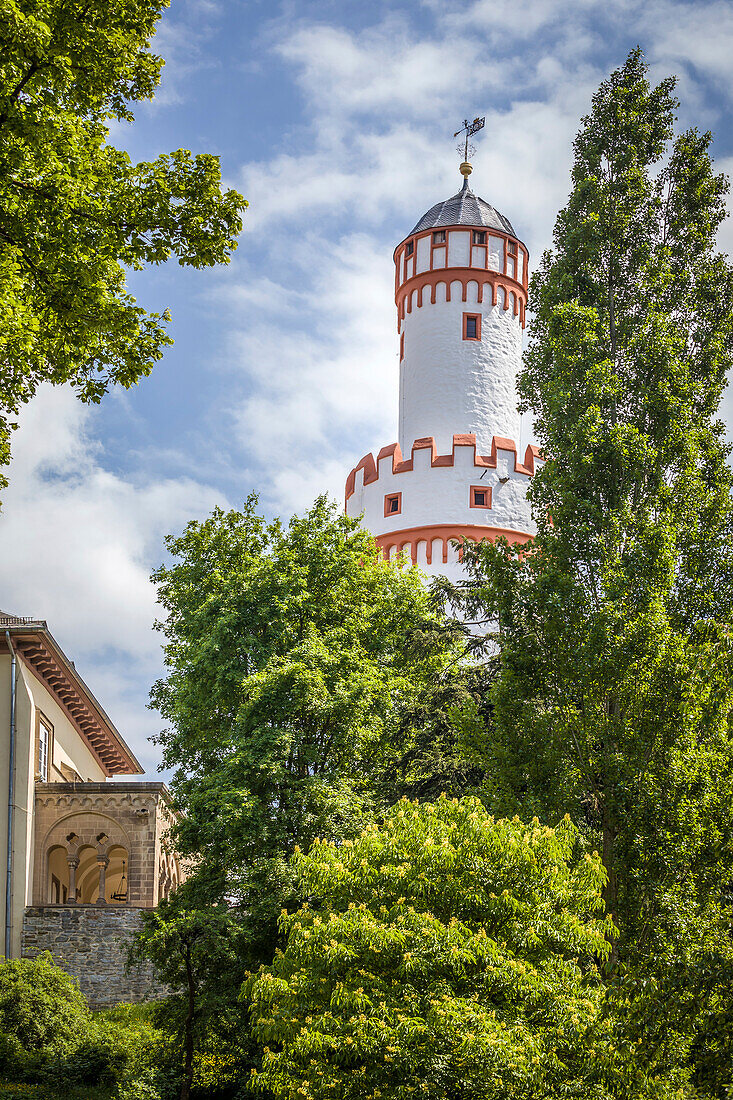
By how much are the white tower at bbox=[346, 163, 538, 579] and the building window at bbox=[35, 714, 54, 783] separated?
13354 millimetres

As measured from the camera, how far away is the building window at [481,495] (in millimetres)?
44281

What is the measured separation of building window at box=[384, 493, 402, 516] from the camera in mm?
44719

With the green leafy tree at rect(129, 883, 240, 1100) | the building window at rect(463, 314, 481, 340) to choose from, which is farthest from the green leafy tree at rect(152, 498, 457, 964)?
the building window at rect(463, 314, 481, 340)

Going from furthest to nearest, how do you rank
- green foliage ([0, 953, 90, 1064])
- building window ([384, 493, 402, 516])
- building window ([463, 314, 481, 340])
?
building window ([463, 314, 481, 340]), building window ([384, 493, 402, 516]), green foliage ([0, 953, 90, 1064])

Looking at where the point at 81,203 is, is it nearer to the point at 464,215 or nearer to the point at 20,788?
the point at 20,788

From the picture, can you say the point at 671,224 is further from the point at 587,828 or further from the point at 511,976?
the point at 511,976

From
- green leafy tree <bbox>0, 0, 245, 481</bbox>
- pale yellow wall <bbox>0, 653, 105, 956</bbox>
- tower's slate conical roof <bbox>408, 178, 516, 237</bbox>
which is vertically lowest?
pale yellow wall <bbox>0, 653, 105, 956</bbox>

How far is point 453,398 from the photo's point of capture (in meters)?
46.2

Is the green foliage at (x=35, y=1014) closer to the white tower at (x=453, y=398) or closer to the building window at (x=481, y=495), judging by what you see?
the white tower at (x=453, y=398)

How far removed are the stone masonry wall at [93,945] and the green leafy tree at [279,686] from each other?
227 inches

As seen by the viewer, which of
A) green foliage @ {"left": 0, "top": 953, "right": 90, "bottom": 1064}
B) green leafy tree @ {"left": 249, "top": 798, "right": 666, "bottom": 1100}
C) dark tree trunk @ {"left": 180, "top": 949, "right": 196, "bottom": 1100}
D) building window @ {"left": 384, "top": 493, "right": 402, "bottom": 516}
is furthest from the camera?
building window @ {"left": 384, "top": 493, "right": 402, "bottom": 516}

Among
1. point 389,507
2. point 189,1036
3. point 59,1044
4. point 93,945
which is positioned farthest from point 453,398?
point 189,1036

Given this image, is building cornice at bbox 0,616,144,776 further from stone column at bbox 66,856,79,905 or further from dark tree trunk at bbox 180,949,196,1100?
dark tree trunk at bbox 180,949,196,1100

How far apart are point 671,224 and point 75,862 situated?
23.1 m
